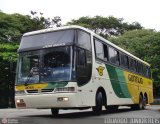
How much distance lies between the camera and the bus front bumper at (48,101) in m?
14.4

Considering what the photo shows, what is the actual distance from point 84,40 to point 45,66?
198 centimetres

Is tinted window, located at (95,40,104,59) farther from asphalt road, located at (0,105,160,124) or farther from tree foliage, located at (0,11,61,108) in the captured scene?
tree foliage, located at (0,11,61,108)

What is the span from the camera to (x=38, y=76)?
14914mm

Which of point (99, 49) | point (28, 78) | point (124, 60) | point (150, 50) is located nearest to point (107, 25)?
point (150, 50)

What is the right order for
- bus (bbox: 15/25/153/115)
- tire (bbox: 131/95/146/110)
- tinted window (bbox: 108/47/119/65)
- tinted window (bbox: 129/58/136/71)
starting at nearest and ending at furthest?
1. bus (bbox: 15/25/153/115)
2. tinted window (bbox: 108/47/119/65)
3. tinted window (bbox: 129/58/136/71)
4. tire (bbox: 131/95/146/110)

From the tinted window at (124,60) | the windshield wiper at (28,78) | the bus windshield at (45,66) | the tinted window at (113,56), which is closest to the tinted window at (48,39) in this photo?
the bus windshield at (45,66)

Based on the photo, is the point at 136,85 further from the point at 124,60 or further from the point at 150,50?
the point at 150,50

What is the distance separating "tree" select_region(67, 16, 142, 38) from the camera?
214 feet

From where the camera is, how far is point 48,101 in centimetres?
1460

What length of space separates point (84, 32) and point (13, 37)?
2528 cm

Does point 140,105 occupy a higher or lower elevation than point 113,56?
lower

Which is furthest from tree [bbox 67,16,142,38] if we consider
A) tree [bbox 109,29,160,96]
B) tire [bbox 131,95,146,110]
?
tire [bbox 131,95,146,110]

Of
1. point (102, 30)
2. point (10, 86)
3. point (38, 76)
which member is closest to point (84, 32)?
point (38, 76)

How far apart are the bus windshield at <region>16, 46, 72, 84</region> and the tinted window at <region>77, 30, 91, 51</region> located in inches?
29.2
